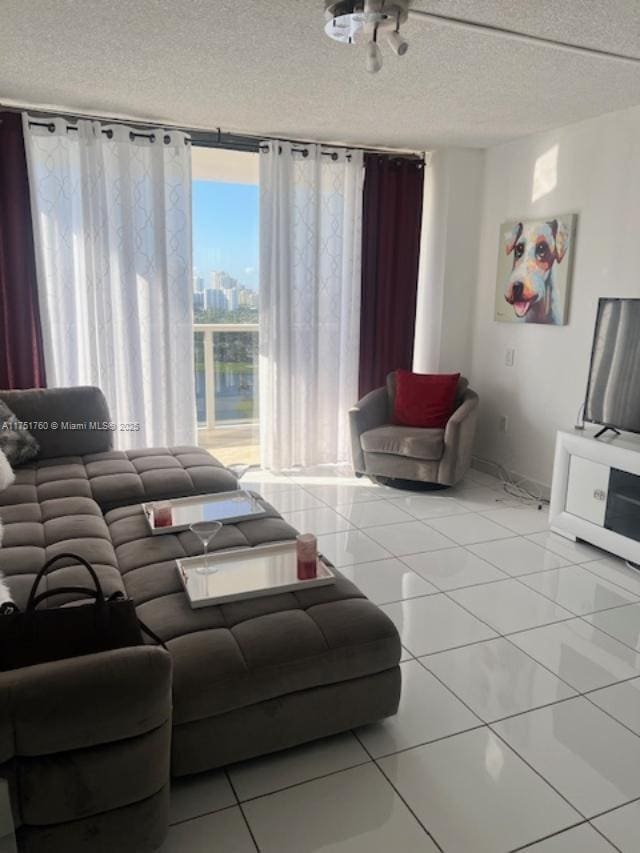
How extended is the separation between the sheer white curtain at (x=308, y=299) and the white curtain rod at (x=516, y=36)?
2143 mm

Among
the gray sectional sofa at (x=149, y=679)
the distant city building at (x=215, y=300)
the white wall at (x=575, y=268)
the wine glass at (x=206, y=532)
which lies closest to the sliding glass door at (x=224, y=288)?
the distant city building at (x=215, y=300)

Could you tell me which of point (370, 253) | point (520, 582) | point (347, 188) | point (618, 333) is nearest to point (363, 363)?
point (370, 253)

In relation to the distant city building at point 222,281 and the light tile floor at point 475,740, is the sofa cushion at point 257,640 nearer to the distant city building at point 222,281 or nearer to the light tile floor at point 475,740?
the light tile floor at point 475,740

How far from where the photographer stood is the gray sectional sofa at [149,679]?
1293 millimetres

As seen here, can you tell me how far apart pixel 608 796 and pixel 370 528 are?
2072 mm

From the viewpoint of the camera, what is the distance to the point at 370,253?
15.7ft

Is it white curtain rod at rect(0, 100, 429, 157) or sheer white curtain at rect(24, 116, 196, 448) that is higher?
white curtain rod at rect(0, 100, 429, 157)

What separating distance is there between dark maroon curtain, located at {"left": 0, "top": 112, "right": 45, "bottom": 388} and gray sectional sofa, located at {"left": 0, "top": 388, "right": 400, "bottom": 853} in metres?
1.10

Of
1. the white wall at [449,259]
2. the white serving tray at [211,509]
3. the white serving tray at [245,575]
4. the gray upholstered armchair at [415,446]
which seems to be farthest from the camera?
the white wall at [449,259]

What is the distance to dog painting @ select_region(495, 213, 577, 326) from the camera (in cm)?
402

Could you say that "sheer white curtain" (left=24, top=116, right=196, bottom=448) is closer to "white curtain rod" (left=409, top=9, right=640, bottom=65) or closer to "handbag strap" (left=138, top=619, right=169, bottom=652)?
"white curtain rod" (left=409, top=9, right=640, bottom=65)

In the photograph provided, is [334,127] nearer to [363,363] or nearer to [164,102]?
[164,102]

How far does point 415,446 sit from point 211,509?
1860 millimetres

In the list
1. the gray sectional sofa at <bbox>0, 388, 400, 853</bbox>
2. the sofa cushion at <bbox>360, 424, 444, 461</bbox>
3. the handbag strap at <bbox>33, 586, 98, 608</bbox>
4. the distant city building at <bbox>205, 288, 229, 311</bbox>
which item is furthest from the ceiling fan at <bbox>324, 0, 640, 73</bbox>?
the distant city building at <bbox>205, 288, 229, 311</bbox>
